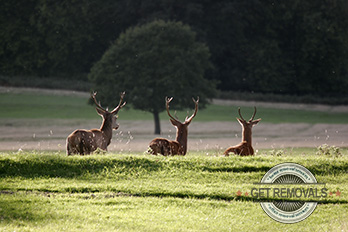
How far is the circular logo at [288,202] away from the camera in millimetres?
10078

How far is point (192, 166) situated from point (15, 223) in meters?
4.79

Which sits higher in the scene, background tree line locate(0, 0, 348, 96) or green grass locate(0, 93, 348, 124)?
background tree line locate(0, 0, 348, 96)

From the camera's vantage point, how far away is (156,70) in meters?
34.6

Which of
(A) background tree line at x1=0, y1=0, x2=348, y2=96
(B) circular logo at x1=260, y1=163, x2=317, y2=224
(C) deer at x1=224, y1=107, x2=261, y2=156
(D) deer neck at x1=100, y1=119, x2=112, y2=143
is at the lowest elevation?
(B) circular logo at x1=260, y1=163, x2=317, y2=224

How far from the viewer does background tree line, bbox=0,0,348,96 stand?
53938mm

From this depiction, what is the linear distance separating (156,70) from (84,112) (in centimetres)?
1255

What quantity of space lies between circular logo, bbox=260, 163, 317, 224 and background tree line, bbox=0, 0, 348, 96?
3966cm

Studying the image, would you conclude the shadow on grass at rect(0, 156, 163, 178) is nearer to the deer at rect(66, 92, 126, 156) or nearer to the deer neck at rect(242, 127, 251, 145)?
the deer at rect(66, 92, 126, 156)

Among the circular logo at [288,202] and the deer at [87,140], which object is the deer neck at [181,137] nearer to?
the deer at [87,140]

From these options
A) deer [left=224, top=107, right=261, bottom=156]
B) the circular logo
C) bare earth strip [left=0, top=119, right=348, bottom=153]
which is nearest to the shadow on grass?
the circular logo

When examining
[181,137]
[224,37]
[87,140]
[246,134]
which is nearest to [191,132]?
[224,37]

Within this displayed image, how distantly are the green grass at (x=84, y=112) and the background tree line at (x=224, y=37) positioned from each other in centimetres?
614

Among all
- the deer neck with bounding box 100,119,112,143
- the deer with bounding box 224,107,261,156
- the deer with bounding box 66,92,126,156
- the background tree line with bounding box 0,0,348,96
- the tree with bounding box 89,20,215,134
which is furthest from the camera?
the background tree line with bounding box 0,0,348,96

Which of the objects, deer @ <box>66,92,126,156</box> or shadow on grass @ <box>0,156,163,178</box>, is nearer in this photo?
shadow on grass @ <box>0,156,163,178</box>
